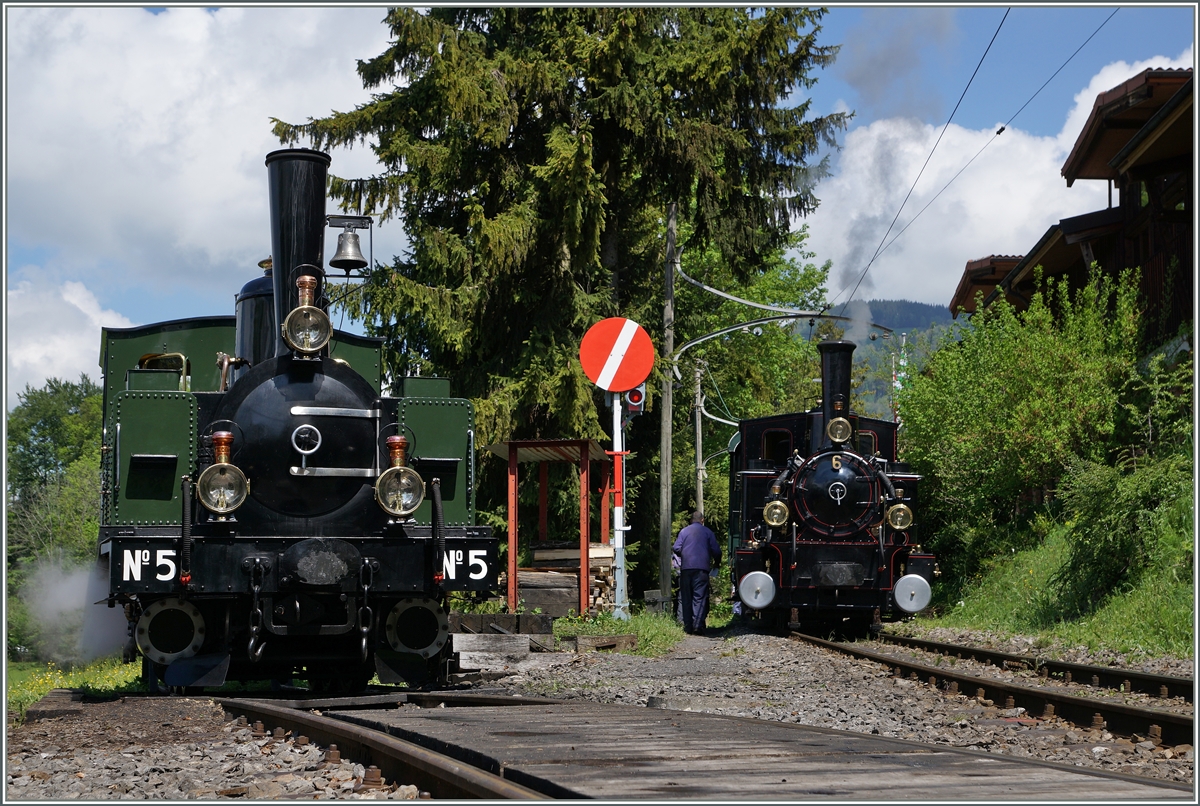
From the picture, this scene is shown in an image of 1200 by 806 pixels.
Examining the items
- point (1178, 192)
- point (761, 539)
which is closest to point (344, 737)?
point (761, 539)

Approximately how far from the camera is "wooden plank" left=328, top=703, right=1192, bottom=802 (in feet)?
12.1

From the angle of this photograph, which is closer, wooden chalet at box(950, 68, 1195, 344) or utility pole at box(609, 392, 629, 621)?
utility pole at box(609, 392, 629, 621)

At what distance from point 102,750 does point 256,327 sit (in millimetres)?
4215

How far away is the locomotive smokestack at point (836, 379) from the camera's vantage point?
50.2 feet

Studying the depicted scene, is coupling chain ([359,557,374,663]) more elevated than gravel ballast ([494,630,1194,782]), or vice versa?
coupling chain ([359,557,374,663])

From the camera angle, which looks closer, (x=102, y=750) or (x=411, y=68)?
(x=102, y=750)

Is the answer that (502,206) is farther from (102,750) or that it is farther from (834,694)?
(102,750)

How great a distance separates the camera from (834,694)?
8.98 metres

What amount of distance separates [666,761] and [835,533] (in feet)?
36.4

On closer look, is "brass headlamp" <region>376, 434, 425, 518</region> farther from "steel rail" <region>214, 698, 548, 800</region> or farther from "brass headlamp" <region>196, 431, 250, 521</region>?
"steel rail" <region>214, 698, 548, 800</region>

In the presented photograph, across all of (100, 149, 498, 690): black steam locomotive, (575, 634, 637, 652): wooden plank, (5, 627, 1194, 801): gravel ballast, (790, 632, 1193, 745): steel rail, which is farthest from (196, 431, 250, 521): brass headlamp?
(790, 632, 1193, 745): steel rail

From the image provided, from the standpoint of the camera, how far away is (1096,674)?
930 cm

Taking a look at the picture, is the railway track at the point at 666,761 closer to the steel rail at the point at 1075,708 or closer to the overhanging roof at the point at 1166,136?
the steel rail at the point at 1075,708

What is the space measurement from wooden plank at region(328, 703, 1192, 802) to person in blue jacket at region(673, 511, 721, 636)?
10844mm
